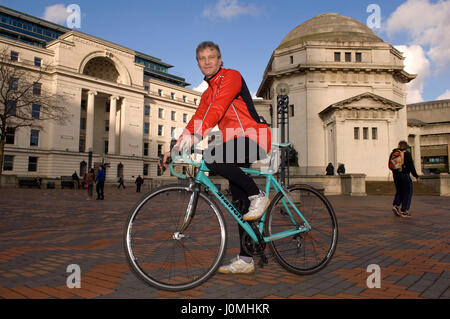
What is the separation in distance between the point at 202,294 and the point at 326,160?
122ft

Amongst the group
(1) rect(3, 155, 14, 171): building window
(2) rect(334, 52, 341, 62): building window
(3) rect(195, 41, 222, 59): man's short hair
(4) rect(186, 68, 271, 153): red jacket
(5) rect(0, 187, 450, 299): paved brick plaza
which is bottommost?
(5) rect(0, 187, 450, 299): paved brick plaza

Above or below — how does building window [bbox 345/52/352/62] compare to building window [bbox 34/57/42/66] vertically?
below

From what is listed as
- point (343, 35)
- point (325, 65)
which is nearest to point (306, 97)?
point (325, 65)

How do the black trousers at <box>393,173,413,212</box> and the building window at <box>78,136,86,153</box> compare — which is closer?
the black trousers at <box>393,173,413,212</box>

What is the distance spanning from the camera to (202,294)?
250 centimetres

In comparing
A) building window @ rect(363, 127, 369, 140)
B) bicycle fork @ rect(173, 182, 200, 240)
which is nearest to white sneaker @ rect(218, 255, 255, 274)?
bicycle fork @ rect(173, 182, 200, 240)

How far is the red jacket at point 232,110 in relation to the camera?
9.37 ft

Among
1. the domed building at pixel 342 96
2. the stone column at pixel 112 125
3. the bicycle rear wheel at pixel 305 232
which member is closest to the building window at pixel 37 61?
the stone column at pixel 112 125

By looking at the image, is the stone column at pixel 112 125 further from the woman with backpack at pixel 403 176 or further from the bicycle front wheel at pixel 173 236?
the bicycle front wheel at pixel 173 236

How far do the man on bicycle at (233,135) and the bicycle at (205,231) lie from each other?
0.13 meters

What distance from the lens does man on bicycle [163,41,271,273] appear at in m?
2.85

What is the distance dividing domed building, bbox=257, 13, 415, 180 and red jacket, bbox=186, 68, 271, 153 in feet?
108

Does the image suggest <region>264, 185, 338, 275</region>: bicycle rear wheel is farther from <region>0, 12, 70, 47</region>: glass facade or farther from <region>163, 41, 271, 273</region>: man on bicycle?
<region>0, 12, 70, 47</region>: glass facade
